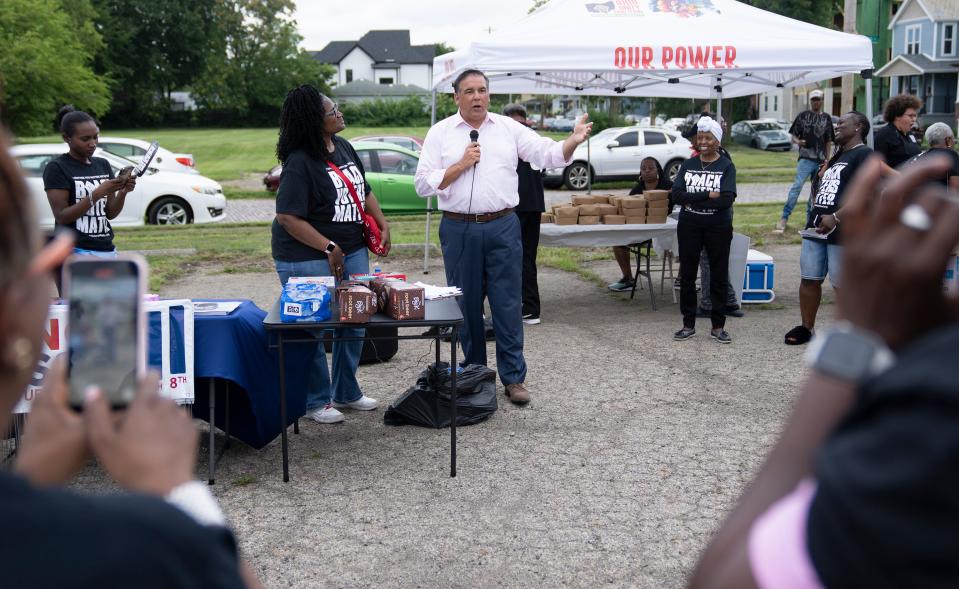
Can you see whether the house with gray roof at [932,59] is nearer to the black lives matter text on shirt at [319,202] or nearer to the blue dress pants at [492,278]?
the blue dress pants at [492,278]

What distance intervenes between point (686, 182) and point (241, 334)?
15.0 ft

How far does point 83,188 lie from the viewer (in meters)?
6.09

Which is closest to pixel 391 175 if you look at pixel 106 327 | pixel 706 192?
pixel 706 192

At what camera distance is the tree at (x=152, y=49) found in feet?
206

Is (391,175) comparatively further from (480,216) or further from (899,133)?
(480,216)

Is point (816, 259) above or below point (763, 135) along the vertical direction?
below

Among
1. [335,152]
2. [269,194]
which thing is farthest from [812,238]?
[269,194]

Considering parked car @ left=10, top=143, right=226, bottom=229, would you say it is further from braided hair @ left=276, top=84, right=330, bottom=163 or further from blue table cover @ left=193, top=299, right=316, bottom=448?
blue table cover @ left=193, top=299, right=316, bottom=448

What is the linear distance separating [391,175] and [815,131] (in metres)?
8.28

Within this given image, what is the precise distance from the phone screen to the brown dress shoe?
5.15 metres

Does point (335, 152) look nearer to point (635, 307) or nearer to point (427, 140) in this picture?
point (427, 140)

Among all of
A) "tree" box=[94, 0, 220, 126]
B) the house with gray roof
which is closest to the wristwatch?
the house with gray roof

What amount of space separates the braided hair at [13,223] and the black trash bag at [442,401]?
4.89 metres

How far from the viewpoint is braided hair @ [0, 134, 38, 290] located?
103 cm
